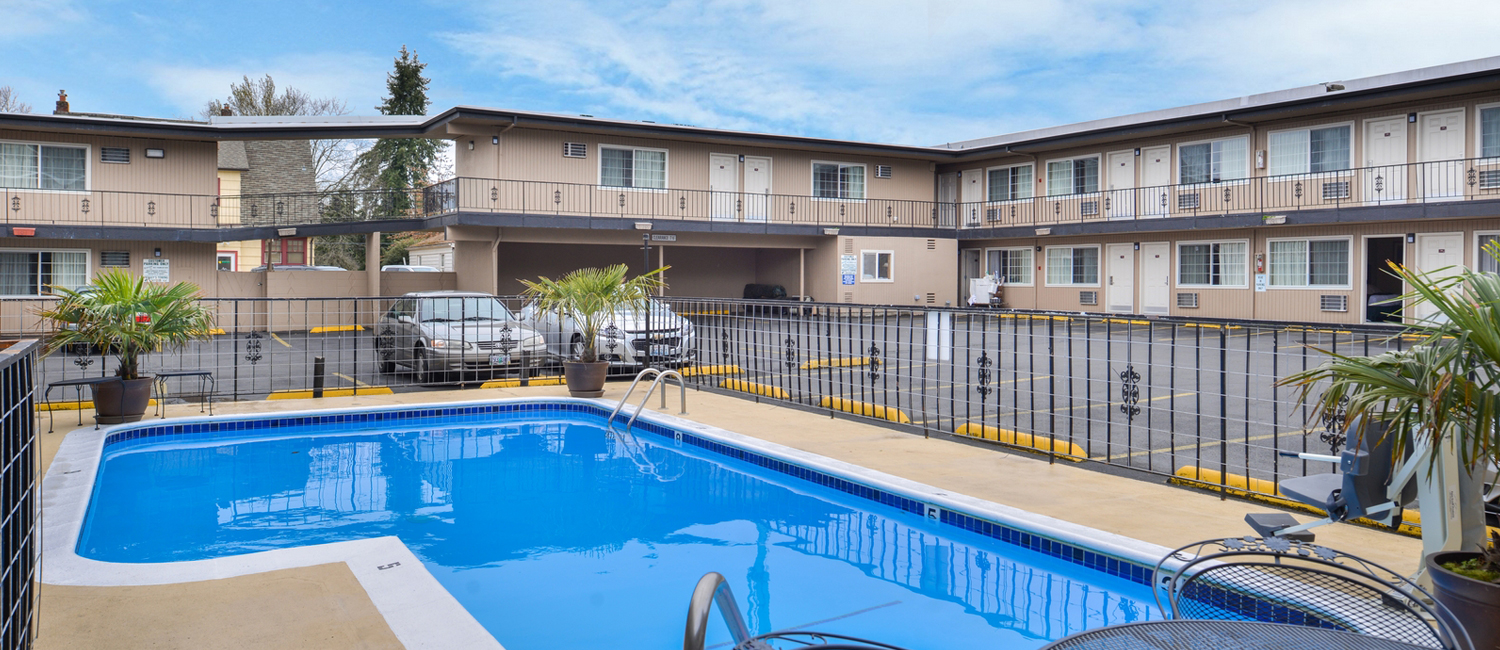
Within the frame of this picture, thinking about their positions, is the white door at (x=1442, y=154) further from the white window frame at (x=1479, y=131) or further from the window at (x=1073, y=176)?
the window at (x=1073, y=176)

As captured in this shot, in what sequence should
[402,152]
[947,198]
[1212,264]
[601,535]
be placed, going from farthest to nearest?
[402,152]
[947,198]
[1212,264]
[601,535]

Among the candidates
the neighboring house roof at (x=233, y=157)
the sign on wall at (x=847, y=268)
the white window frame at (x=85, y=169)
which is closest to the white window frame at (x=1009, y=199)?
the sign on wall at (x=847, y=268)

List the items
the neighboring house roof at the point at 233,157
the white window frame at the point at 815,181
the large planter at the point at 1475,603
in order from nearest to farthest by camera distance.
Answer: the large planter at the point at 1475,603, the white window frame at the point at 815,181, the neighboring house roof at the point at 233,157

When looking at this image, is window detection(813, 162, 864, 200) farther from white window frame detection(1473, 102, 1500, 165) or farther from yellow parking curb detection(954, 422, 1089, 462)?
yellow parking curb detection(954, 422, 1089, 462)

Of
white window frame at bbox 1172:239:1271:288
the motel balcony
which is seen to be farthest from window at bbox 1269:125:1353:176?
white window frame at bbox 1172:239:1271:288

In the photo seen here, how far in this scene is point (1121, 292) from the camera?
85.1ft

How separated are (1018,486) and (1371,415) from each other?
2729 millimetres

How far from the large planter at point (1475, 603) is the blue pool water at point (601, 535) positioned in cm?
150

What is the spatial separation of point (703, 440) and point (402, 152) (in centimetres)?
3540

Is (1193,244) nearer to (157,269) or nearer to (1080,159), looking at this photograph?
(1080,159)

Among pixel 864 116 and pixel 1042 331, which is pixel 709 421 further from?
pixel 864 116

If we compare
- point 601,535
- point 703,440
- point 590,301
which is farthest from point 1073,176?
point 601,535

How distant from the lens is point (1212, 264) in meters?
24.0

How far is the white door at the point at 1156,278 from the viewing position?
2480cm
